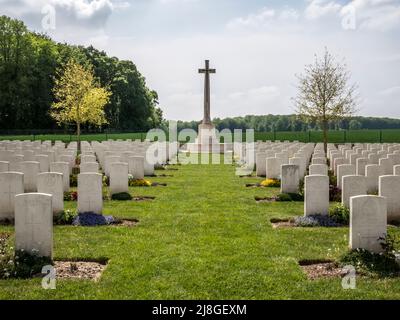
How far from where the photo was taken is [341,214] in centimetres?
1241

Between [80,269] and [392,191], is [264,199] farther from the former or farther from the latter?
[80,269]

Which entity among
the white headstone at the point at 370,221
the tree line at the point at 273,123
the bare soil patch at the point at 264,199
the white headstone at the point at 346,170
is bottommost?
the bare soil patch at the point at 264,199

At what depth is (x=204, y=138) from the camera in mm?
43344

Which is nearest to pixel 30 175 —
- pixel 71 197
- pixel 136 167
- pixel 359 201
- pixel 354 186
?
pixel 71 197

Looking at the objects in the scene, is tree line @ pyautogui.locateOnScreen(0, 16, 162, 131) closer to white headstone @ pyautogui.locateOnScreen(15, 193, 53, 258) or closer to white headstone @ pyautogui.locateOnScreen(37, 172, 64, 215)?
white headstone @ pyautogui.locateOnScreen(37, 172, 64, 215)

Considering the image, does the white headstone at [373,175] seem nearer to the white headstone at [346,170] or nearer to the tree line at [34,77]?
the white headstone at [346,170]

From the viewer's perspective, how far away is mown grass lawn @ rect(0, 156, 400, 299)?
290 inches

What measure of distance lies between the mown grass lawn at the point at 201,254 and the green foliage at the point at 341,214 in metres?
0.89

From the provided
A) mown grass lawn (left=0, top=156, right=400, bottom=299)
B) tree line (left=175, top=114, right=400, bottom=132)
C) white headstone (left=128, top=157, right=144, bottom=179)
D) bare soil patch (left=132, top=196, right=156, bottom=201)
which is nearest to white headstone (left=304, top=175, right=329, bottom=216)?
mown grass lawn (left=0, top=156, right=400, bottom=299)

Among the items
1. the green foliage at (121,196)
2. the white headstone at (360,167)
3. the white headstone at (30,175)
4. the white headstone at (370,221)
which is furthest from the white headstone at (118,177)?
the white headstone at (370,221)

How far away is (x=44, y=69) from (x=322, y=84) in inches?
1774

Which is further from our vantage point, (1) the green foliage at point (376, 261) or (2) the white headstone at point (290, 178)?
(2) the white headstone at point (290, 178)

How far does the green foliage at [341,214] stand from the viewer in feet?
40.3
